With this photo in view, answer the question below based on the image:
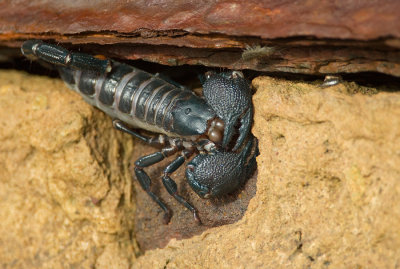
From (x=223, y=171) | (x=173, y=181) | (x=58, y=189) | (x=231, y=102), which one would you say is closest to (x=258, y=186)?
(x=223, y=171)

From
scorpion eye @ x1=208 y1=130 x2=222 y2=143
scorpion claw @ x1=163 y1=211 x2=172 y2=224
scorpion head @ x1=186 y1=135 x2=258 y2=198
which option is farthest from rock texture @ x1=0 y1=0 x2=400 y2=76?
scorpion claw @ x1=163 y1=211 x2=172 y2=224

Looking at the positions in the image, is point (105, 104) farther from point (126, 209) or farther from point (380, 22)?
point (380, 22)

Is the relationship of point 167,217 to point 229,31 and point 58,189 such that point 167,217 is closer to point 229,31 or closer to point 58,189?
point 58,189

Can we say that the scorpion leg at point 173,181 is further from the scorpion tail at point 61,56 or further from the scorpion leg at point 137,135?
the scorpion tail at point 61,56

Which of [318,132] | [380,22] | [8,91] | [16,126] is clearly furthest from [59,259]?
[380,22]

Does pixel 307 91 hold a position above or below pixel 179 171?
above

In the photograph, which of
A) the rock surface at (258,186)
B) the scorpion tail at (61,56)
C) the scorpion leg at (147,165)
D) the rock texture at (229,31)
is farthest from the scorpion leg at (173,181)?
the scorpion tail at (61,56)
